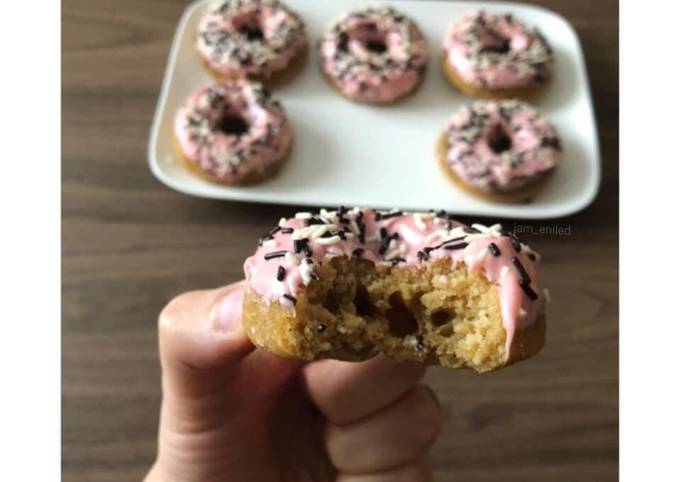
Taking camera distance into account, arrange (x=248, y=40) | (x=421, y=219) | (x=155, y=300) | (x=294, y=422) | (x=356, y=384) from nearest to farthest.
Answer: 1. (x=421, y=219)
2. (x=356, y=384)
3. (x=294, y=422)
4. (x=155, y=300)
5. (x=248, y=40)

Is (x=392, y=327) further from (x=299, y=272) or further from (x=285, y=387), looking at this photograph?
(x=285, y=387)

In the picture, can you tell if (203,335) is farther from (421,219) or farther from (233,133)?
(233,133)

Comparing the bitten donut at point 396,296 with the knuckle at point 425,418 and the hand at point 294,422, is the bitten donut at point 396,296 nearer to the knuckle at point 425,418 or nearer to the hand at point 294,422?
the hand at point 294,422

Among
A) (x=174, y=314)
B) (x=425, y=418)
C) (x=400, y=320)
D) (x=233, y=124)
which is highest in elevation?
(x=400, y=320)

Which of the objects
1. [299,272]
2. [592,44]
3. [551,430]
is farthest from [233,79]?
[299,272]

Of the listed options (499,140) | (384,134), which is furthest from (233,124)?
(499,140)
